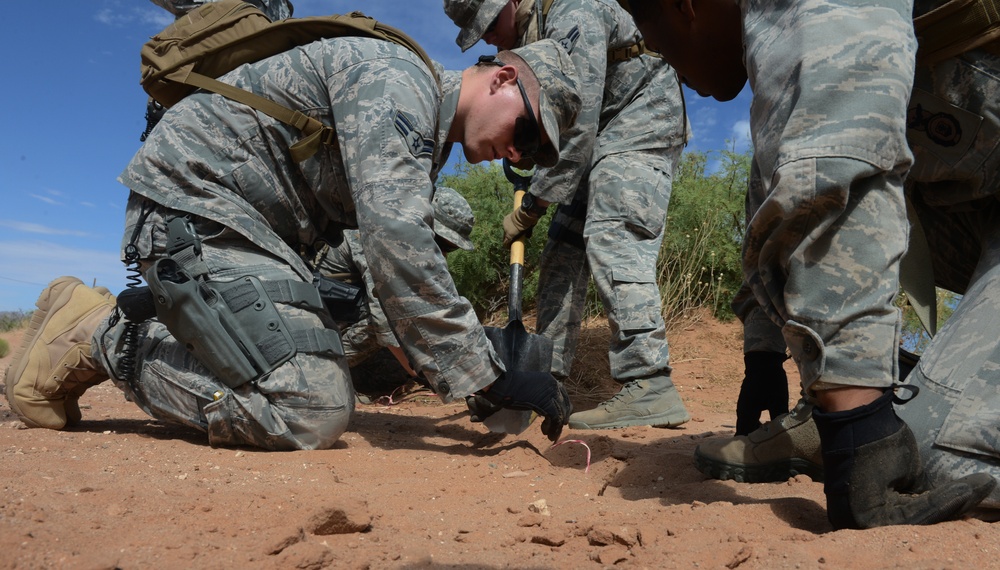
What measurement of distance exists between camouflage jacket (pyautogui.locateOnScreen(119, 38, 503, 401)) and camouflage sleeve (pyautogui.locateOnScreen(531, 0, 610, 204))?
92cm

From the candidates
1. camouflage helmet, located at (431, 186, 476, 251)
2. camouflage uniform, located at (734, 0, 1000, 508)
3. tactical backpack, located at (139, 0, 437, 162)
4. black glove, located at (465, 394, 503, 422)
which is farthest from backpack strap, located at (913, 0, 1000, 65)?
camouflage helmet, located at (431, 186, 476, 251)

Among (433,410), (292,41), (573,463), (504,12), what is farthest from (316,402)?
(504,12)

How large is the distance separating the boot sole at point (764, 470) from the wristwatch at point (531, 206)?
230cm

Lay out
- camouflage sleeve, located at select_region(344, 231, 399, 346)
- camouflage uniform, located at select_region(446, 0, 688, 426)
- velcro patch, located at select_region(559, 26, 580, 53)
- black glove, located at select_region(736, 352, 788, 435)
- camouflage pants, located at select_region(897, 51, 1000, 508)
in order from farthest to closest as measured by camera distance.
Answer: camouflage sleeve, located at select_region(344, 231, 399, 346) → velcro patch, located at select_region(559, 26, 580, 53) → camouflage uniform, located at select_region(446, 0, 688, 426) → black glove, located at select_region(736, 352, 788, 435) → camouflage pants, located at select_region(897, 51, 1000, 508)

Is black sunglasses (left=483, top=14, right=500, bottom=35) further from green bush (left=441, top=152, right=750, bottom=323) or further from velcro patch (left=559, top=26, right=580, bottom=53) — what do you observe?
green bush (left=441, top=152, right=750, bottom=323)

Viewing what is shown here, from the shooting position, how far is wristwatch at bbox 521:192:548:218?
14.0 feet

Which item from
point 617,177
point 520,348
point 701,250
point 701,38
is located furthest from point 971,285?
point 701,250

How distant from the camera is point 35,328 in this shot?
3072mm

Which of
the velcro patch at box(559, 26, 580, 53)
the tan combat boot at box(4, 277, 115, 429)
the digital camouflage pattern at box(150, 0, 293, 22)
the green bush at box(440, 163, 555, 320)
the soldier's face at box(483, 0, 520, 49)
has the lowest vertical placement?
the tan combat boot at box(4, 277, 115, 429)

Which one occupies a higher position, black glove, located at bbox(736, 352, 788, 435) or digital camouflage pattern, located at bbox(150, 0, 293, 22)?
digital camouflage pattern, located at bbox(150, 0, 293, 22)

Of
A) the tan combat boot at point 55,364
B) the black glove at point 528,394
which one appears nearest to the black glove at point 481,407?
the black glove at point 528,394

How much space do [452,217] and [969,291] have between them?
308 centimetres

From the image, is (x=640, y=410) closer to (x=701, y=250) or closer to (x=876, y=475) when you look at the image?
(x=876, y=475)

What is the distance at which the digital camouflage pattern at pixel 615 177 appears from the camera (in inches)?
140
